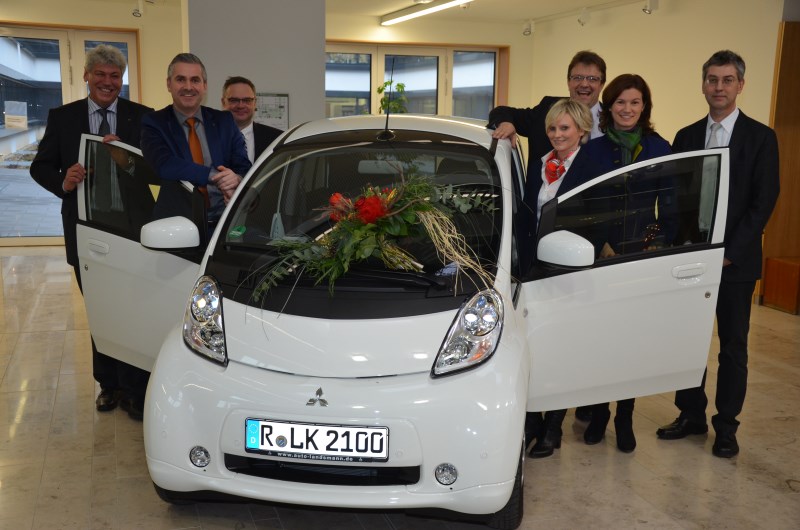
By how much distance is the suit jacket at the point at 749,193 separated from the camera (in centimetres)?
315

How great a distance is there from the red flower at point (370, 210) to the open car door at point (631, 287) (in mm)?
572

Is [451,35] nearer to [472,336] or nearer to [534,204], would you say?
[534,204]

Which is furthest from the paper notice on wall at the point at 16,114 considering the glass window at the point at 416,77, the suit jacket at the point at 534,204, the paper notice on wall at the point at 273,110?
the suit jacket at the point at 534,204

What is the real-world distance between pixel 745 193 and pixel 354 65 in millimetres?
7960

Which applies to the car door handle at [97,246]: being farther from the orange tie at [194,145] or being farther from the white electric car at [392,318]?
the orange tie at [194,145]

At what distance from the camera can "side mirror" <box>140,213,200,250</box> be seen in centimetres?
265

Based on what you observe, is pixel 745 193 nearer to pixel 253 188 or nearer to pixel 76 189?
pixel 253 188

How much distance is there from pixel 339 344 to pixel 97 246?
57.7 inches

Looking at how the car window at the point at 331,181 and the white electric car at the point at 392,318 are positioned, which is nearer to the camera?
the white electric car at the point at 392,318

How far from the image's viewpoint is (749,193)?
3.20 m

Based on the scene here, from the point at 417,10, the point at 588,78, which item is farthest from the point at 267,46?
the point at 417,10

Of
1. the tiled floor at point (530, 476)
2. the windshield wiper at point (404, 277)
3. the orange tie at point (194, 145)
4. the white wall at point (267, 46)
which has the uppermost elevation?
the white wall at point (267, 46)

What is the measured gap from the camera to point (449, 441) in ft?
6.88

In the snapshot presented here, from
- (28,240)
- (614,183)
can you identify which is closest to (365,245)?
(614,183)
